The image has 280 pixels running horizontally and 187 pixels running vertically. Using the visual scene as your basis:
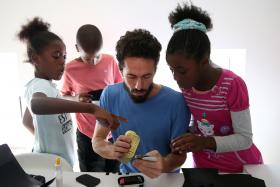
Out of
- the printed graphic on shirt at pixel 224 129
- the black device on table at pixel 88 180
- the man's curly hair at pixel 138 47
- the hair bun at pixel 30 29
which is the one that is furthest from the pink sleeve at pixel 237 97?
the hair bun at pixel 30 29

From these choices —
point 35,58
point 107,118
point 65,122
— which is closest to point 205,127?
point 107,118

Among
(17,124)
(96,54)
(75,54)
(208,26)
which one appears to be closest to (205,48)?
(208,26)

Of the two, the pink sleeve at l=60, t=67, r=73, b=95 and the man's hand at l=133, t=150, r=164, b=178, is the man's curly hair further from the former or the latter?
the pink sleeve at l=60, t=67, r=73, b=95

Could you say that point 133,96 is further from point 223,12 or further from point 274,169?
point 223,12

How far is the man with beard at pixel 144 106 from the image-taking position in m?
1.24

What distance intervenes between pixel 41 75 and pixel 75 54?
117cm

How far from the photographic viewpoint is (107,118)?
1.23 meters

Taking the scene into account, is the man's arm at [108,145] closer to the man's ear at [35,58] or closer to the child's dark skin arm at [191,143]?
the child's dark skin arm at [191,143]

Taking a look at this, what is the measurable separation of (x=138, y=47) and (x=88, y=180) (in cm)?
61

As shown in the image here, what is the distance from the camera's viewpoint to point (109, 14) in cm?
245

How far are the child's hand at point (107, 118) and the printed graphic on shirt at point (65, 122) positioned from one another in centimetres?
25

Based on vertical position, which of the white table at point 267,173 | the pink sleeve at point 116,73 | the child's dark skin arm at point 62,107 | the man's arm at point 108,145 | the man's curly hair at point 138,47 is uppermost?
the man's curly hair at point 138,47

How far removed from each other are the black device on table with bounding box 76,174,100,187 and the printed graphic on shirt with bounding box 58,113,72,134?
324 mm

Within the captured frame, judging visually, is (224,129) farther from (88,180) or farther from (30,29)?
(30,29)
